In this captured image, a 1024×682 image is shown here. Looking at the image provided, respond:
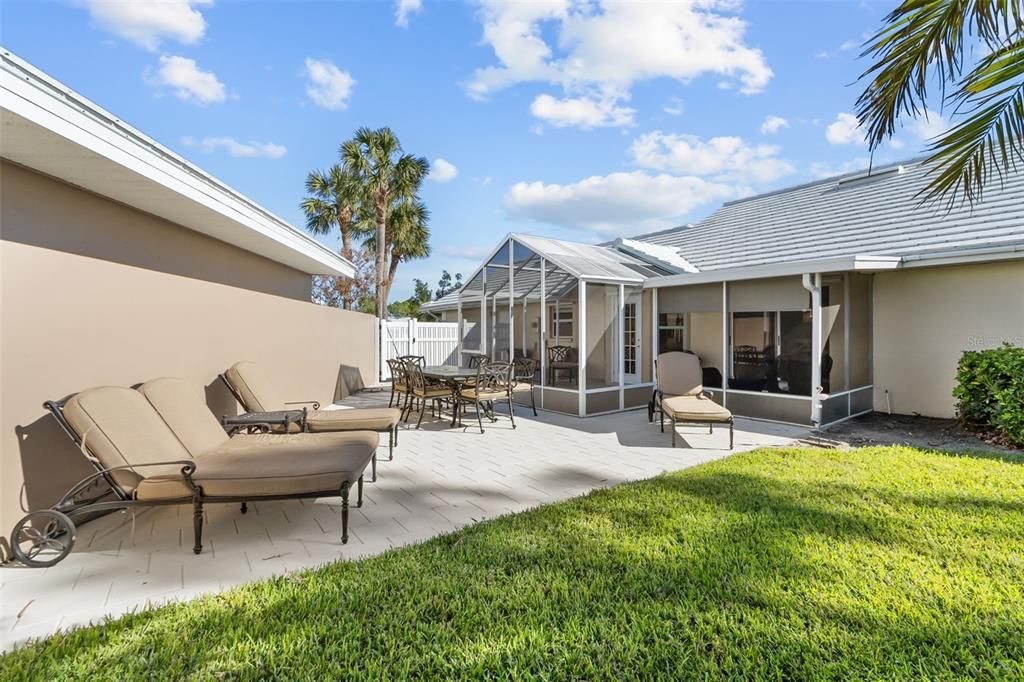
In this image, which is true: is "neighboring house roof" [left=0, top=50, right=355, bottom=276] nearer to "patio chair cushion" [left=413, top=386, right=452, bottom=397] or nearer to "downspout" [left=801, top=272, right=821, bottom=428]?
"patio chair cushion" [left=413, top=386, right=452, bottom=397]

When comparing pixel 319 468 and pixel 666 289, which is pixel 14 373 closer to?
pixel 319 468

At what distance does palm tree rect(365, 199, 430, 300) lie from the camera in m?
20.4

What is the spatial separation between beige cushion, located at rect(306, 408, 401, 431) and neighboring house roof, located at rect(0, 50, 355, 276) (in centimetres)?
258

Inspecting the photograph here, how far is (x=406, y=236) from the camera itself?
21.1 m

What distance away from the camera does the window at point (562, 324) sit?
11312mm

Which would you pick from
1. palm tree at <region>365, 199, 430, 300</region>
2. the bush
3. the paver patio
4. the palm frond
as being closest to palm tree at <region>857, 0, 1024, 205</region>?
the palm frond

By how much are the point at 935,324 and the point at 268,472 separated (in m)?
10.1

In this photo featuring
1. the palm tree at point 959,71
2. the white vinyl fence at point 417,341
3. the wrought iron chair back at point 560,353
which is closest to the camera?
the palm tree at point 959,71

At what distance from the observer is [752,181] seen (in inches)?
608

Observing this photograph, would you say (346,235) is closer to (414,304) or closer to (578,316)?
(578,316)

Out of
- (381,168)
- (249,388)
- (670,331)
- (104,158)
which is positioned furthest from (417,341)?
(104,158)

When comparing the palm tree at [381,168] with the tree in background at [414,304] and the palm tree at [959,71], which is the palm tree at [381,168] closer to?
the tree in background at [414,304]

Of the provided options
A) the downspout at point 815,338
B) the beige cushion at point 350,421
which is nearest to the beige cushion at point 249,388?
the beige cushion at point 350,421

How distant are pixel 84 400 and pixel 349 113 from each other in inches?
738
